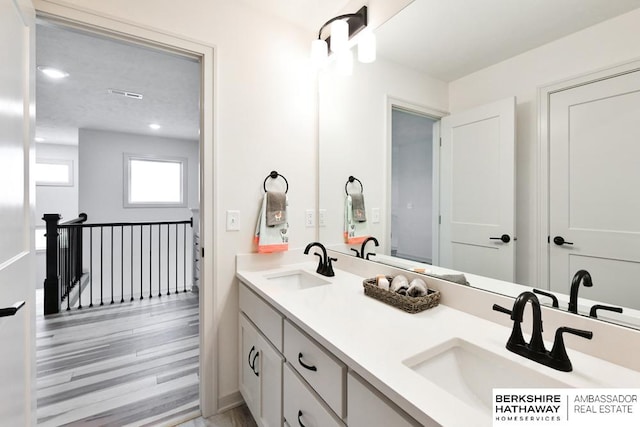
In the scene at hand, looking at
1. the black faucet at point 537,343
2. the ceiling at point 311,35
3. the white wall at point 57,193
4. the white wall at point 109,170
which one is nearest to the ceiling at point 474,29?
the ceiling at point 311,35

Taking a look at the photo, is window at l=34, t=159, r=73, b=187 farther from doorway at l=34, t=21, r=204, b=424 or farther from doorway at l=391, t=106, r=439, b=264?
doorway at l=391, t=106, r=439, b=264

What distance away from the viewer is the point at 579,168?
857 mm

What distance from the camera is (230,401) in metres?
1.71

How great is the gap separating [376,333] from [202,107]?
1.48 meters

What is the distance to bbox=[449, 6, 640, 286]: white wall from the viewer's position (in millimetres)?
775

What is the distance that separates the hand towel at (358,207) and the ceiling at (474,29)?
793mm

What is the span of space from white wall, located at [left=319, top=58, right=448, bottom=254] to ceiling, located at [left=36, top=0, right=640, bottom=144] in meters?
0.11

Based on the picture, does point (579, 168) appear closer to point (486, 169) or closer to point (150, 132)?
point (486, 169)

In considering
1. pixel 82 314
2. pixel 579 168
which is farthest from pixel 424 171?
pixel 82 314

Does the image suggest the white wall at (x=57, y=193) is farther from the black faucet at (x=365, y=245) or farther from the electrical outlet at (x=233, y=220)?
the black faucet at (x=365, y=245)

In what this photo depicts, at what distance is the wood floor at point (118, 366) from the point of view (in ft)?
5.58

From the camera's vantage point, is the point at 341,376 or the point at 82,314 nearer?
the point at 341,376

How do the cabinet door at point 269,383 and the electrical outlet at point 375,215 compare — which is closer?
the cabinet door at point 269,383

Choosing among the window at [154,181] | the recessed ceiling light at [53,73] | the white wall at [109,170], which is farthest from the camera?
the window at [154,181]
